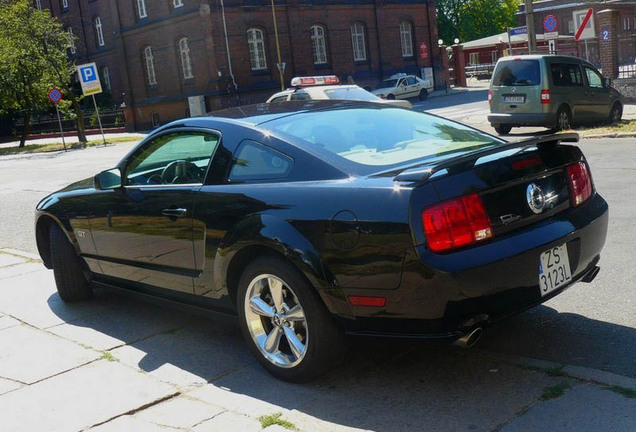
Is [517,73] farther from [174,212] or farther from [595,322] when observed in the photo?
[174,212]

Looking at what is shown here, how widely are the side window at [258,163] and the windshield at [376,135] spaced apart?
0.15 metres

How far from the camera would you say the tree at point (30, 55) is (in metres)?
38.8

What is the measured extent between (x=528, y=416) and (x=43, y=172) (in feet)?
66.6

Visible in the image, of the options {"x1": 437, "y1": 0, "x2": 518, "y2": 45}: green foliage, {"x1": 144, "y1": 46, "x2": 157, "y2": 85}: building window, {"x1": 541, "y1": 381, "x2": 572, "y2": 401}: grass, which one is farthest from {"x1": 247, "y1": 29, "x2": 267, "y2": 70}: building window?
{"x1": 437, "y1": 0, "x2": 518, "y2": 45}: green foliage

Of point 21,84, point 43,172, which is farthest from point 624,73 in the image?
point 21,84

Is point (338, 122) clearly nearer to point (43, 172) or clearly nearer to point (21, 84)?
point (43, 172)

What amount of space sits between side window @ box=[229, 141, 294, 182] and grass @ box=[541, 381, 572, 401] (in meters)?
1.81

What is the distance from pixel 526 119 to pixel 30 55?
29.8 meters

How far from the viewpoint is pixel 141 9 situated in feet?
145

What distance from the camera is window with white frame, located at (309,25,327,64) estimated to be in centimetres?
4438

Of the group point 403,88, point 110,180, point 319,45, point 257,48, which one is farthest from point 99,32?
point 110,180

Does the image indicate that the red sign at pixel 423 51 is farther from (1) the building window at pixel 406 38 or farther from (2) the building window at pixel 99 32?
(2) the building window at pixel 99 32

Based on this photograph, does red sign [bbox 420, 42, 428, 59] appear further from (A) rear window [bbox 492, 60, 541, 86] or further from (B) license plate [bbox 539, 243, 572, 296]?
(B) license plate [bbox 539, 243, 572, 296]

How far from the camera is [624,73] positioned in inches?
922
